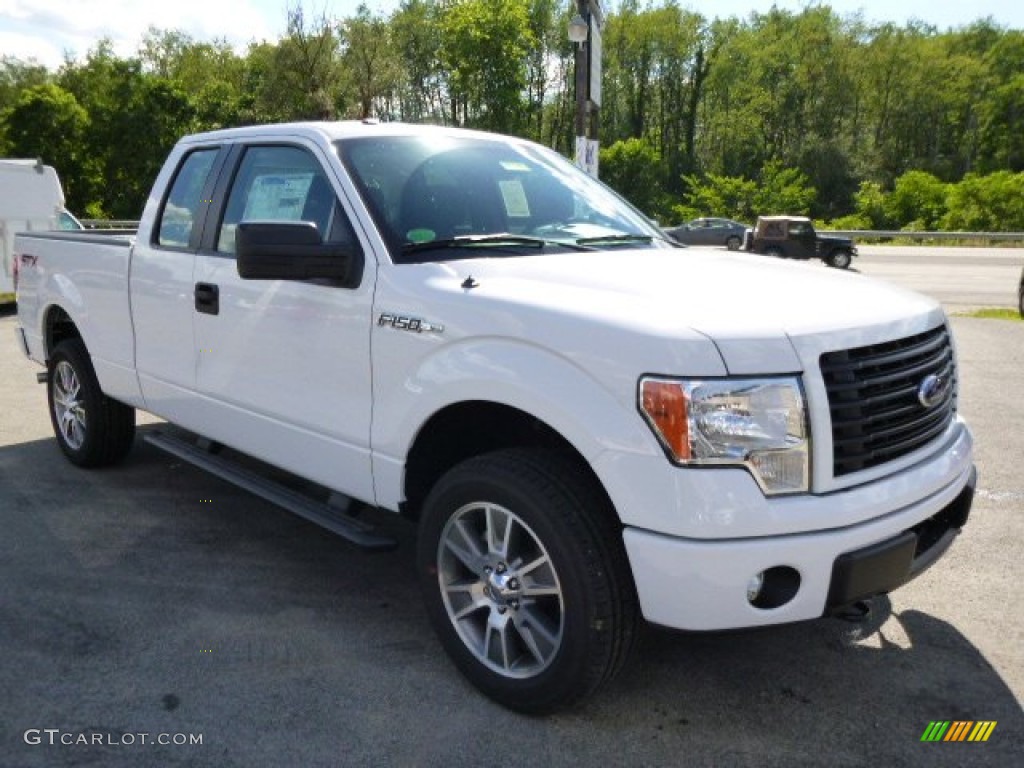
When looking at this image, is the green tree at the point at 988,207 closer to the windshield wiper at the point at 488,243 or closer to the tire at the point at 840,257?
the tire at the point at 840,257

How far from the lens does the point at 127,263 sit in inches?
193

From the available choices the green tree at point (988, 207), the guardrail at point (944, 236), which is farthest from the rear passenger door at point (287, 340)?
the green tree at point (988, 207)

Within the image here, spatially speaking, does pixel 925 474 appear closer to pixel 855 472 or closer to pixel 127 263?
pixel 855 472

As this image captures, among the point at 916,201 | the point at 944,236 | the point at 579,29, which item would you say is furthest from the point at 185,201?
the point at 916,201

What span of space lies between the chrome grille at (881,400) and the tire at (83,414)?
4.42m

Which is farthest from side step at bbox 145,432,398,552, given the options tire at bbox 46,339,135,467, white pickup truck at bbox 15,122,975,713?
tire at bbox 46,339,135,467

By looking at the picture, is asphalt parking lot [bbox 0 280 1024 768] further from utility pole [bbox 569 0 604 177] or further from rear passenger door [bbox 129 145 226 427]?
utility pole [bbox 569 0 604 177]

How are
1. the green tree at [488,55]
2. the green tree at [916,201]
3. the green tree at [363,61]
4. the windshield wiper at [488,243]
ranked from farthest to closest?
the green tree at [488,55] → the green tree at [916,201] → the green tree at [363,61] → the windshield wiper at [488,243]

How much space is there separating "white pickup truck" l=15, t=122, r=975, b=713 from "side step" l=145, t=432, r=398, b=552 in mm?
19

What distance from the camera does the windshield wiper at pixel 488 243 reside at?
3.47 meters

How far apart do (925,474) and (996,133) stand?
84.8m

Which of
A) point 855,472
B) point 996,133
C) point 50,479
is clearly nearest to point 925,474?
point 855,472

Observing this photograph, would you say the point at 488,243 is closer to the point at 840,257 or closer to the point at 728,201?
the point at 840,257

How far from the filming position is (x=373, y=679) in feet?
10.8
